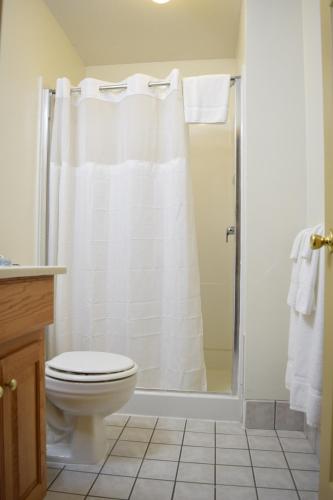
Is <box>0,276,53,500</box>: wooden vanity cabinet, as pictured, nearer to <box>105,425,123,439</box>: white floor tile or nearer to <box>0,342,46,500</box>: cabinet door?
<box>0,342,46,500</box>: cabinet door

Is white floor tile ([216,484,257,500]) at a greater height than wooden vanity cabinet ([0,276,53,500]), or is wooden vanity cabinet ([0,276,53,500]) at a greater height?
wooden vanity cabinet ([0,276,53,500])

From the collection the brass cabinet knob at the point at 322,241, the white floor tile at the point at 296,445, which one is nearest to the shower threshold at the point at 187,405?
the white floor tile at the point at 296,445

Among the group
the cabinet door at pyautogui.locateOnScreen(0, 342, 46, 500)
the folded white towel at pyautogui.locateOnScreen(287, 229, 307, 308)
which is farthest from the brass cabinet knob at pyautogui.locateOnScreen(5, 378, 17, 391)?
the folded white towel at pyautogui.locateOnScreen(287, 229, 307, 308)

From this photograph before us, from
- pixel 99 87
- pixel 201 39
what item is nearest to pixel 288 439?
A: pixel 99 87

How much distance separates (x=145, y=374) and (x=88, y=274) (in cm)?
64

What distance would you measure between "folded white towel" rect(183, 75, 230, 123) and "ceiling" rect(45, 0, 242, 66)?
1.86 feet

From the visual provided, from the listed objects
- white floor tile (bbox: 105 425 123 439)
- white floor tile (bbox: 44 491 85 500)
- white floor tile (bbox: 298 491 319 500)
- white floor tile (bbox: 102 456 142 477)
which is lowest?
white floor tile (bbox: 105 425 123 439)

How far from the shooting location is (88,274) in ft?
6.18

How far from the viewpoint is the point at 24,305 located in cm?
96

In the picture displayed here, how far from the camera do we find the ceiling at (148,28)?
2.02 metres

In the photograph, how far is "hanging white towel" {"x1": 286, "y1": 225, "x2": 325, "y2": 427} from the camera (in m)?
1.23

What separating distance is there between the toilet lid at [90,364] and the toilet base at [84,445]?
0.73ft

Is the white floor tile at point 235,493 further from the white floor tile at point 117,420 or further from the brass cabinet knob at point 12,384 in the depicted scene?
the brass cabinet knob at point 12,384

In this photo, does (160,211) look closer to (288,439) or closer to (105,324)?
(105,324)
